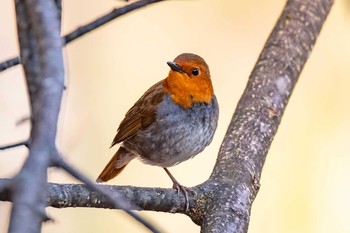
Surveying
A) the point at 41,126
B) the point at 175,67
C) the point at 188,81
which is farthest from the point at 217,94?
the point at 41,126

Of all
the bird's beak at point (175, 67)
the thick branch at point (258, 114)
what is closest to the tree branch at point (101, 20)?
the thick branch at point (258, 114)

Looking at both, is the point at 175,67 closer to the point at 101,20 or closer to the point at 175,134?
the point at 175,134

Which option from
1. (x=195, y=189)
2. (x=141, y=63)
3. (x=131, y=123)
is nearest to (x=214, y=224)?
(x=195, y=189)

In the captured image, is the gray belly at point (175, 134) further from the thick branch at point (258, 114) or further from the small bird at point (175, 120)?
the thick branch at point (258, 114)

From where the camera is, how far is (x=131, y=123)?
11.3ft

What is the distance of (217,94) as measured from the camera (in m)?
5.29

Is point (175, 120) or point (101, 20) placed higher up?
point (101, 20)

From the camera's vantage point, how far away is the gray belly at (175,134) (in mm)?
3312

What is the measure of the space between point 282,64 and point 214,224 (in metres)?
1.18

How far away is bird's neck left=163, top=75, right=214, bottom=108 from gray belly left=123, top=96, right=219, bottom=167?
0.02 metres

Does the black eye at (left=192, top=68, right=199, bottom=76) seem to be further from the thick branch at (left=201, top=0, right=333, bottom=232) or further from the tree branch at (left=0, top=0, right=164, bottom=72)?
the tree branch at (left=0, top=0, right=164, bottom=72)

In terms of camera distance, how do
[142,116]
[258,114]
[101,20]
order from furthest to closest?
[142,116] → [258,114] → [101,20]

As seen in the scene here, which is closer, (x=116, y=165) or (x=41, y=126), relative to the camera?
(x=41, y=126)

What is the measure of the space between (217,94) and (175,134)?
198 centimetres
